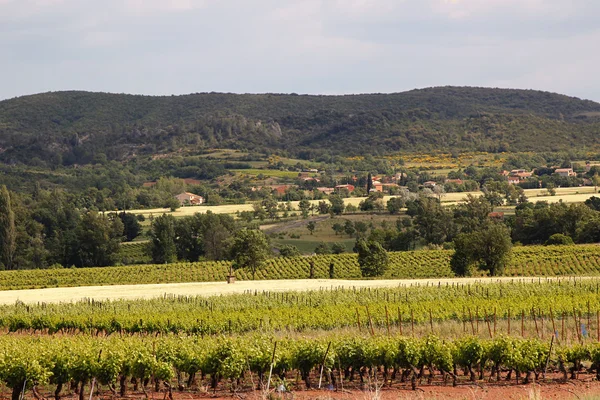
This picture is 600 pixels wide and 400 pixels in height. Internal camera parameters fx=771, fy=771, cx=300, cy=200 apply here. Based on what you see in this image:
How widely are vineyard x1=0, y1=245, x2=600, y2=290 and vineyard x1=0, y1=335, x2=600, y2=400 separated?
45102 millimetres

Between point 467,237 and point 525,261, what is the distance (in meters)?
8.50

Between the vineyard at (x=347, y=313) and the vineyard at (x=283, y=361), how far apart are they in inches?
191

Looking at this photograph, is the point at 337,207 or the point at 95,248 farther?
the point at 337,207

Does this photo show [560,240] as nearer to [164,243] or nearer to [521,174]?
[164,243]

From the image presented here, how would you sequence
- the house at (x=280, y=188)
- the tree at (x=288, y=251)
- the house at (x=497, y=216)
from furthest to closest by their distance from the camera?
1. the house at (x=280, y=188)
2. the house at (x=497, y=216)
3. the tree at (x=288, y=251)

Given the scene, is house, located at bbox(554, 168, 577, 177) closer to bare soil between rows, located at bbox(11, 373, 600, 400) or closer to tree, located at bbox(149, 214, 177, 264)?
tree, located at bbox(149, 214, 177, 264)

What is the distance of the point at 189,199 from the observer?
170 meters

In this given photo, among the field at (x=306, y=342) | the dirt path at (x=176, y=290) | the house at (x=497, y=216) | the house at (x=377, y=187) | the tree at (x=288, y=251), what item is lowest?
the tree at (x=288, y=251)

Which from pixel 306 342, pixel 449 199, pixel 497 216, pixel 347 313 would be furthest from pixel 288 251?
pixel 306 342

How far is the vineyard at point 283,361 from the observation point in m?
22.4

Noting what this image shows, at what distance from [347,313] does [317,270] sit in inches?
1550

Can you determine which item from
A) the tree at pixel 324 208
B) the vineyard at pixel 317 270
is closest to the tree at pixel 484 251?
the vineyard at pixel 317 270

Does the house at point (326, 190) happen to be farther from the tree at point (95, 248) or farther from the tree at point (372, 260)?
the tree at point (372, 260)

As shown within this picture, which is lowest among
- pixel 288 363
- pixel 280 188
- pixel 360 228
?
pixel 360 228
